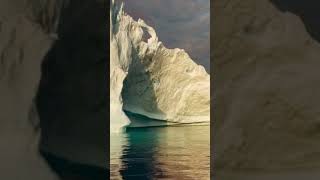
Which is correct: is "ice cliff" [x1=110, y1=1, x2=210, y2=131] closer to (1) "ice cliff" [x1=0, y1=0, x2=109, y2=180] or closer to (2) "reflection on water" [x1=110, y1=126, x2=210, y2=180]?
(2) "reflection on water" [x1=110, y1=126, x2=210, y2=180]

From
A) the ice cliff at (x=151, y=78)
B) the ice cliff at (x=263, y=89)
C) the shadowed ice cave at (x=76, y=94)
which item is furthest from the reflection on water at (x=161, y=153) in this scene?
the ice cliff at (x=263, y=89)

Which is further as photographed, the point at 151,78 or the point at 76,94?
the point at 151,78

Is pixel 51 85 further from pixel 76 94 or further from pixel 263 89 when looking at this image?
pixel 263 89

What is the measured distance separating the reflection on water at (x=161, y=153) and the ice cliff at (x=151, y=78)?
343mm

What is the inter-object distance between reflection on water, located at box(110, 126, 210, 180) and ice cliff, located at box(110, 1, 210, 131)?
343mm

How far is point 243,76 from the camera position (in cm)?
157

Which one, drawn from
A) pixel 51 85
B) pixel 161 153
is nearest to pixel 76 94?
pixel 51 85

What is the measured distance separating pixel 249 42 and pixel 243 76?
114 mm

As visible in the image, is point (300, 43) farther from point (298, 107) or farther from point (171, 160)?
point (171, 160)

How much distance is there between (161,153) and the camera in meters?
6.76

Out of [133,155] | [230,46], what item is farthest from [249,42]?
[133,155]

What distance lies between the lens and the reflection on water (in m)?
5.62

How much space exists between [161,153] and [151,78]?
113 cm

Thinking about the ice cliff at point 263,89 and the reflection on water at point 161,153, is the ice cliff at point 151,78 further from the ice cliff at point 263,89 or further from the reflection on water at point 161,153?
the ice cliff at point 263,89
